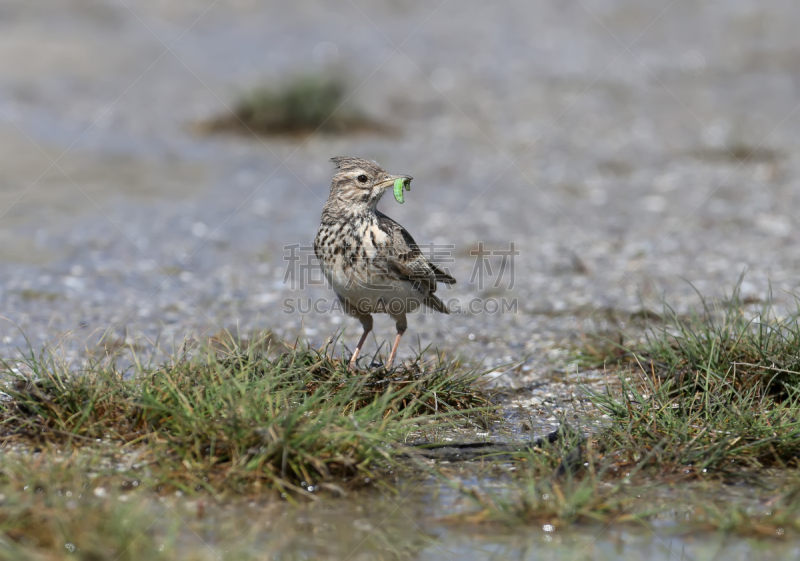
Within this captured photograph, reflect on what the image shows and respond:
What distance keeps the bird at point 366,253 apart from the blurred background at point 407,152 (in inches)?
A: 52.1

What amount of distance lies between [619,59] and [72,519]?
74.6ft

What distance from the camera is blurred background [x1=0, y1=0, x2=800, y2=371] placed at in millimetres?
9391

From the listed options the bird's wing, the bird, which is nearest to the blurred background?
the bird's wing

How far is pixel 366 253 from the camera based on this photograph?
21.4ft

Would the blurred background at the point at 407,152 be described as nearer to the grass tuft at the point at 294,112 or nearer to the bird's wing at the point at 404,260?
the grass tuft at the point at 294,112

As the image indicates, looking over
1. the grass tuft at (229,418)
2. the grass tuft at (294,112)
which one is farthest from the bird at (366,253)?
the grass tuft at (294,112)

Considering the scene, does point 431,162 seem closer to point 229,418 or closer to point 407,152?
point 407,152

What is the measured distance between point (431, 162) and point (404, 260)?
362 inches

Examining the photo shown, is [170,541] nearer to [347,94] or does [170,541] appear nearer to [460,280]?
[460,280]

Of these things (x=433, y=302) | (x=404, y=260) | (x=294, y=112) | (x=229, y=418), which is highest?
(x=294, y=112)

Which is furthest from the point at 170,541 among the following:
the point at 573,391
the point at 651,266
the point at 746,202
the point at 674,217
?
the point at 746,202

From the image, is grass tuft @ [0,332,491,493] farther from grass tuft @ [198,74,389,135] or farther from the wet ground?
grass tuft @ [198,74,389,135]

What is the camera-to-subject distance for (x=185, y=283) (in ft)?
32.4

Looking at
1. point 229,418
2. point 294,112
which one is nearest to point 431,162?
point 294,112
